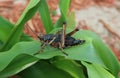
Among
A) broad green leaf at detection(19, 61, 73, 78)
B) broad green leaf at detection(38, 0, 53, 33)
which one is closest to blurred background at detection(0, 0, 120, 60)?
broad green leaf at detection(38, 0, 53, 33)

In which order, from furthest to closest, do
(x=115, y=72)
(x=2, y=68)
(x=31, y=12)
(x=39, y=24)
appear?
(x=39, y=24), (x=115, y=72), (x=31, y=12), (x=2, y=68)

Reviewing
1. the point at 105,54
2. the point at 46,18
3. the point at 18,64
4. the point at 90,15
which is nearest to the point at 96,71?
the point at 105,54

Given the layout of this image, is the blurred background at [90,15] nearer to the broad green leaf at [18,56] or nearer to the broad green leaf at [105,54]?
the broad green leaf at [105,54]

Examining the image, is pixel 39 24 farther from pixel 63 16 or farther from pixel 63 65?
pixel 63 65

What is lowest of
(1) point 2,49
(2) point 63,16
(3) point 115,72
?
(3) point 115,72

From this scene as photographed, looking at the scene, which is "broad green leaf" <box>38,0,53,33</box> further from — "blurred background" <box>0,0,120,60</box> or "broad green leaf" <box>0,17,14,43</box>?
"blurred background" <box>0,0,120,60</box>

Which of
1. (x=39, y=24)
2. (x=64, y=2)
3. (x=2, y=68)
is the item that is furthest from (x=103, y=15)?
(x=2, y=68)

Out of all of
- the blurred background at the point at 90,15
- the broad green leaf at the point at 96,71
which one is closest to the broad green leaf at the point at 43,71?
the broad green leaf at the point at 96,71
